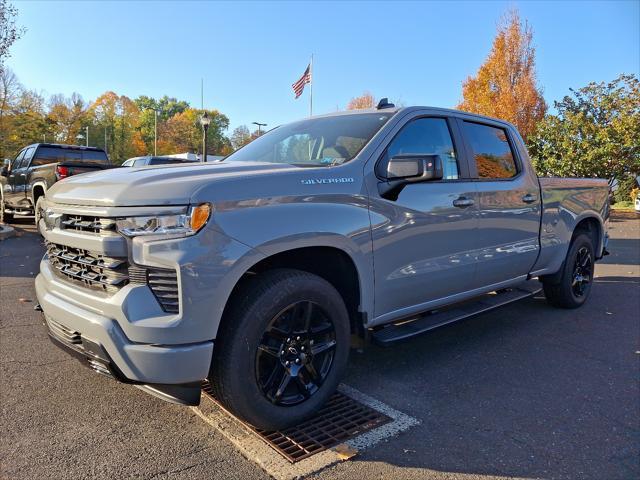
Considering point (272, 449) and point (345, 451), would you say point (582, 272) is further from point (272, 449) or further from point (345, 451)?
point (272, 449)

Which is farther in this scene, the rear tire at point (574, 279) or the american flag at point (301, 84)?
the american flag at point (301, 84)

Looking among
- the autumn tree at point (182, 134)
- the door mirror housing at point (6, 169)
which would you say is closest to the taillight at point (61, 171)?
the door mirror housing at point (6, 169)

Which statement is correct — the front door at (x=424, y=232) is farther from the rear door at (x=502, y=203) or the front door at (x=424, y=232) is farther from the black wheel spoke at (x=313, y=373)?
the black wheel spoke at (x=313, y=373)

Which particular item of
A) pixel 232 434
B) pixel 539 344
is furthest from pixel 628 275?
pixel 232 434

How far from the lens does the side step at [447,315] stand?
10.8 feet

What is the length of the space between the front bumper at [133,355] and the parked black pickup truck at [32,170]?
29.6 feet

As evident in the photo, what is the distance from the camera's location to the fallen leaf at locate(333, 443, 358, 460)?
2.56 meters

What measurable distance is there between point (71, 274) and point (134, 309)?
69 cm

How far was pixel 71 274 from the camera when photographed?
276 cm

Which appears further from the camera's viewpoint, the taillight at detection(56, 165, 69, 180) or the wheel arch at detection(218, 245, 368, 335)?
the taillight at detection(56, 165, 69, 180)

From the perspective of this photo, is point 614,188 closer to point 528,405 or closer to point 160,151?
point 528,405

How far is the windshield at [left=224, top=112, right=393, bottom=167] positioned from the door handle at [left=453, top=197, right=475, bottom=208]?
827mm

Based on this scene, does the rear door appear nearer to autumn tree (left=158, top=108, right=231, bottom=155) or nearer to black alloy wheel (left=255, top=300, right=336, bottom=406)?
black alloy wheel (left=255, top=300, right=336, bottom=406)

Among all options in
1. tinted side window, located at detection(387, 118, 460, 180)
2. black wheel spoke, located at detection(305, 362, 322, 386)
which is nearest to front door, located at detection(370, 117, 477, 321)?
tinted side window, located at detection(387, 118, 460, 180)
